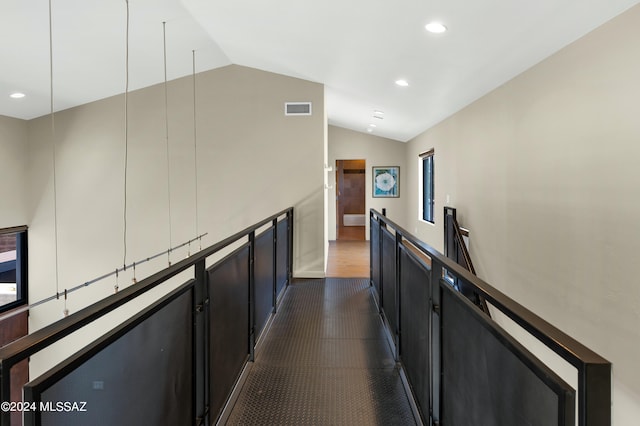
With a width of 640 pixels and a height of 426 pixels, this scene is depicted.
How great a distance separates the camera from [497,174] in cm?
405

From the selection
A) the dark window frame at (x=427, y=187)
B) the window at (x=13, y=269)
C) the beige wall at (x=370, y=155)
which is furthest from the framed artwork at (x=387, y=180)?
the window at (x=13, y=269)

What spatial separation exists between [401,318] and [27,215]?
626 centimetres

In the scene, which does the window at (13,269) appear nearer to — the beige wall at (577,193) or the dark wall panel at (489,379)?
the dark wall panel at (489,379)

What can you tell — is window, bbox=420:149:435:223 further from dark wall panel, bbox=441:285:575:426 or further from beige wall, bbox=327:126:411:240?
dark wall panel, bbox=441:285:575:426

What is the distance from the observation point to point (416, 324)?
73.8 inches

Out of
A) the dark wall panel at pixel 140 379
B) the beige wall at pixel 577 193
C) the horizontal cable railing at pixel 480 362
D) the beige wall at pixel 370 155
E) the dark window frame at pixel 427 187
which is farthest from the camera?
the beige wall at pixel 370 155

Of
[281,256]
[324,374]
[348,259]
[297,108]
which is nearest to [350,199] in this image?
[348,259]

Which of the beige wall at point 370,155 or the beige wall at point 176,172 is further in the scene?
the beige wall at point 370,155

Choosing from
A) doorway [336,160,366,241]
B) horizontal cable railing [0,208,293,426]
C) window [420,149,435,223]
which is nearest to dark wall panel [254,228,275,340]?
horizontal cable railing [0,208,293,426]

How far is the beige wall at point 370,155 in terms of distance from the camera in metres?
8.91

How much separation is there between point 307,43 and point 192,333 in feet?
11.3

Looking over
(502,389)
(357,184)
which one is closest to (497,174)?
(502,389)

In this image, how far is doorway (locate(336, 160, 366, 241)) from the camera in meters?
9.53

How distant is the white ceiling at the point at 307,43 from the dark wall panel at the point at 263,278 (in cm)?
209
